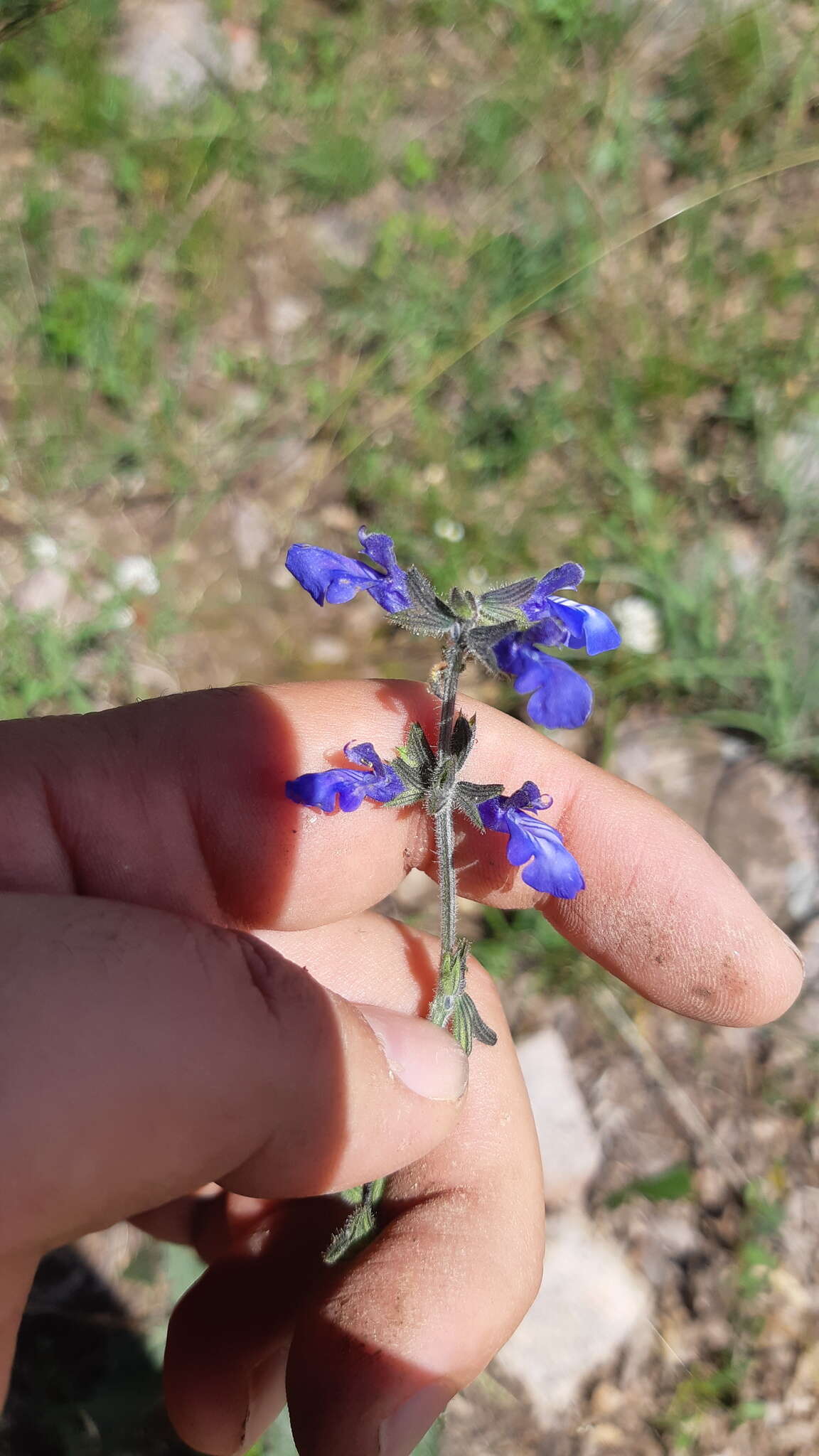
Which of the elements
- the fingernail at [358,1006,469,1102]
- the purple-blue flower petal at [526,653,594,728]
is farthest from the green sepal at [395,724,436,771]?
the fingernail at [358,1006,469,1102]

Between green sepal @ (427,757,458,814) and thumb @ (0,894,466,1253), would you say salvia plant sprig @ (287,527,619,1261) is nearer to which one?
green sepal @ (427,757,458,814)

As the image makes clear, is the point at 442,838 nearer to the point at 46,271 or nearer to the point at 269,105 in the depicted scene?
the point at 46,271

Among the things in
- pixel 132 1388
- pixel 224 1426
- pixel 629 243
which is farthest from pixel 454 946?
pixel 629 243

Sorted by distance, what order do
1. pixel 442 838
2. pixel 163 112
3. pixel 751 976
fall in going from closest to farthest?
pixel 442 838, pixel 751 976, pixel 163 112

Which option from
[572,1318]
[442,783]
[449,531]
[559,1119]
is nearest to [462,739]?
[442,783]

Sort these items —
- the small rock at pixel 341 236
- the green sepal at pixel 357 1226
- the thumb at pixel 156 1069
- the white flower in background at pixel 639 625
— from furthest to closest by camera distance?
the small rock at pixel 341 236
the white flower in background at pixel 639 625
the green sepal at pixel 357 1226
the thumb at pixel 156 1069

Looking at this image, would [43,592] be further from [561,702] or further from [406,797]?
[561,702]

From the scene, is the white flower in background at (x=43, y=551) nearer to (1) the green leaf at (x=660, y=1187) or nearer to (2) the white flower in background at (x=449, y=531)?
(2) the white flower in background at (x=449, y=531)

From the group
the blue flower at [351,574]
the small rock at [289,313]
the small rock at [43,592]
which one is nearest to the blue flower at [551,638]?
the blue flower at [351,574]
